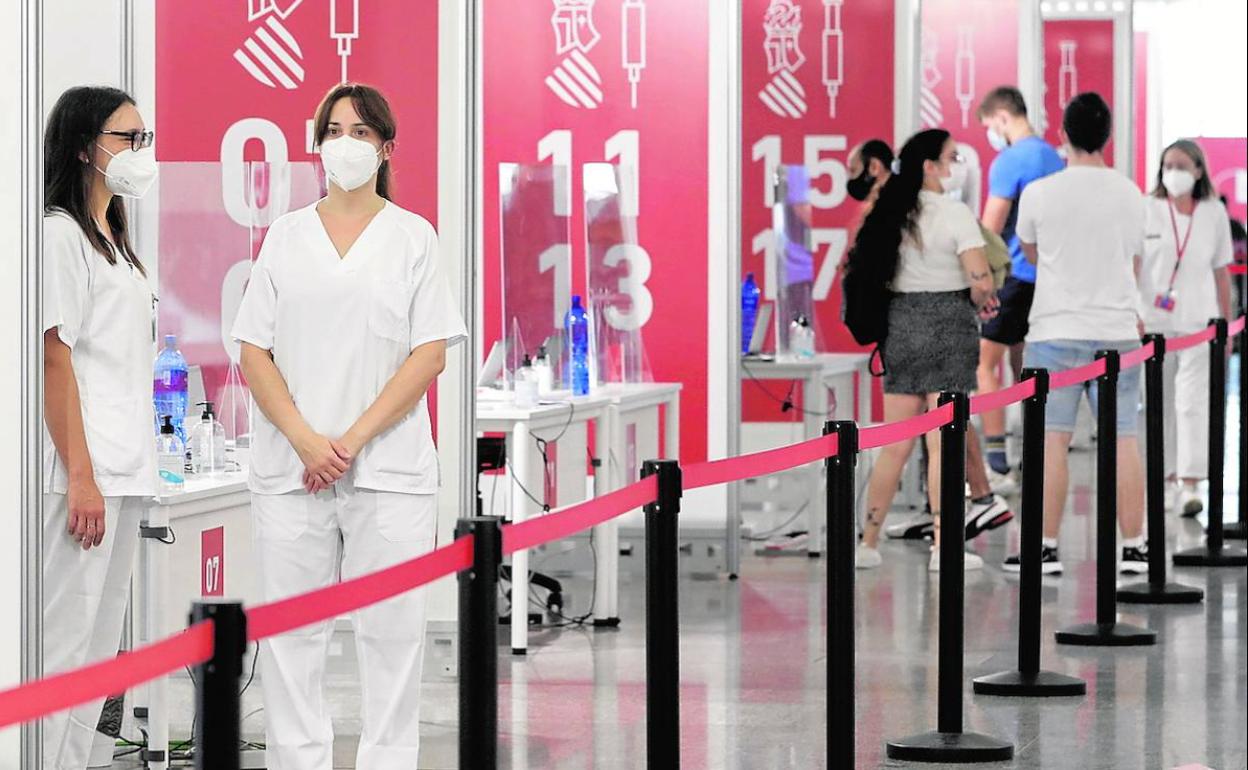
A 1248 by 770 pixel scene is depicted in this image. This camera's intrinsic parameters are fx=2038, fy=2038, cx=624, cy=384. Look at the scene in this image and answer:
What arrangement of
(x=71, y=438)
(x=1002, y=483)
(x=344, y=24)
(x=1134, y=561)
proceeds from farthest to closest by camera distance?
(x=1002, y=483) < (x=1134, y=561) < (x=344, y=24) < (x=71, y=438)

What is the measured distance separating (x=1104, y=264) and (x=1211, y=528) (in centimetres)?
145

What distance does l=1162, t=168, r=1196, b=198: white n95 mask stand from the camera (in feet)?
29.5

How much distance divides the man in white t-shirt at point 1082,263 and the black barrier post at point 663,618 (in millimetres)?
4016

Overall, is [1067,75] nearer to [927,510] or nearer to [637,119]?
[927,510]

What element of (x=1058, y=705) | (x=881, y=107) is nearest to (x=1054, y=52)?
(x=881, y=107)

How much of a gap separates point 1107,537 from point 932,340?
1.30m

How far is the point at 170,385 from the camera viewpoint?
16.3 ft

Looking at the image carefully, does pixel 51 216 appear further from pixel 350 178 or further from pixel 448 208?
pixel 448 208

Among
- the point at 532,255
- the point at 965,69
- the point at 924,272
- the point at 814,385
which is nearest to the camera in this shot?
the point at 532,255

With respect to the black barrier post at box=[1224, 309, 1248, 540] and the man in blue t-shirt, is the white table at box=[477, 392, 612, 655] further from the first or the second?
the black barrier post at box=[1224, 309, 1248, 540]

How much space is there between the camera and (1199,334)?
327 inches

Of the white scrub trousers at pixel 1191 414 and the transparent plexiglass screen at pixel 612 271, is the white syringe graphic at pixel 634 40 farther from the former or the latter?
the white scrub trousers at pixel 1191 414

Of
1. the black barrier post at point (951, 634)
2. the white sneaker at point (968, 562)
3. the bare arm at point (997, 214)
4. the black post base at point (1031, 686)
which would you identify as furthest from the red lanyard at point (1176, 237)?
the black barrier post at point (951, 634)

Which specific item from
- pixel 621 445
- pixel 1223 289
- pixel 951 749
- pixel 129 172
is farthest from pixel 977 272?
pixel 129 172
